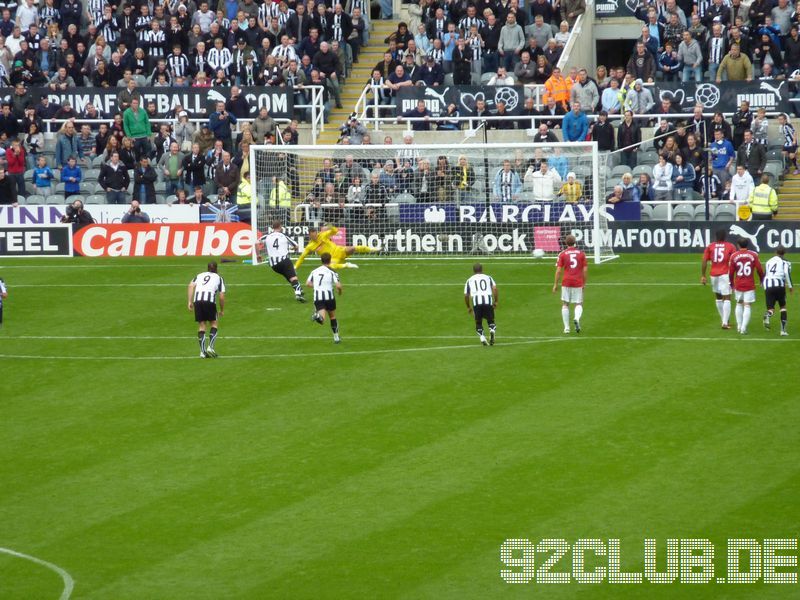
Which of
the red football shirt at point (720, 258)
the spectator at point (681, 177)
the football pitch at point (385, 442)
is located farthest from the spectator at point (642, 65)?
the red football shirt at point (720, 258)

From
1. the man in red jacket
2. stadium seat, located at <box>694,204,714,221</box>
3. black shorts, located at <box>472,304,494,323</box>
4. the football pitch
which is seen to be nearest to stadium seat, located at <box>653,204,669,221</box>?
stadium seat, located at <box>694,204,714,221</box>

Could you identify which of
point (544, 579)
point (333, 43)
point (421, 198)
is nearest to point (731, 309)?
point (421, 198)

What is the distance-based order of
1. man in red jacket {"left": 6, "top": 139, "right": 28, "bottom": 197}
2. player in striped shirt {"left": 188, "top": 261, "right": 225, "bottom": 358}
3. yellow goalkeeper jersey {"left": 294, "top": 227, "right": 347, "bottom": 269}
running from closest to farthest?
1. player in striped shirt {"left": 188, "top": 261, "right": 225, "bottom": 358}
2. yellow goalkeeper jersey {"left": 294, "top": 227, "right": 347, "bottom": 269}
3. man in red jacket {"left": 6, "top": 139, "right": 28, "bottom": 197}

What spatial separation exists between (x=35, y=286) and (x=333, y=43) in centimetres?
1343

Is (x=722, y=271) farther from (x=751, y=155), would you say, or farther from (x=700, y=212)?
(x=751, y=155)

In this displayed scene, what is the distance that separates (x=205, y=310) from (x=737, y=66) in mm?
19799

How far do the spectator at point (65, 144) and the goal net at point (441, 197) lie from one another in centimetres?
739

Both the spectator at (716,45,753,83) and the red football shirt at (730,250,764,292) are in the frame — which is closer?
the red football shirt at (730,250,764,292)

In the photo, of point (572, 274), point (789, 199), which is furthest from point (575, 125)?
point (572, 274)

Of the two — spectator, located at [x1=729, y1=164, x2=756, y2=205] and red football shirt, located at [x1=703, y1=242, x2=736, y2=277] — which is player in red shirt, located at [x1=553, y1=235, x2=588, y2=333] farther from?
spectator, located at [x1=729, y1=164, x2=756, y2=205]

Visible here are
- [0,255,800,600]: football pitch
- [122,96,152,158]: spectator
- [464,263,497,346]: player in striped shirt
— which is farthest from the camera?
[122,96,152,158]: spectator

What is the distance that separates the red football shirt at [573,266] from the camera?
27.1m

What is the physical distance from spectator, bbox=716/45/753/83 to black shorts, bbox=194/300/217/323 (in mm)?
19218

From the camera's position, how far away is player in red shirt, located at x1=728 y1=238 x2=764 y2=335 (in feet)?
86.9
